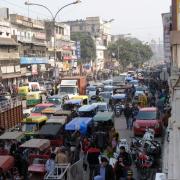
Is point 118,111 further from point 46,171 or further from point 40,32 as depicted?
point 40,32

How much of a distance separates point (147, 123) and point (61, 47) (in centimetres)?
7006

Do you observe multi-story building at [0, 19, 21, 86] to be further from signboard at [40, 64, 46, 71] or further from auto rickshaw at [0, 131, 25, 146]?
auto rickshaw at [0, 131, 25, 146]

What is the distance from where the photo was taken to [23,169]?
1426 centimetres

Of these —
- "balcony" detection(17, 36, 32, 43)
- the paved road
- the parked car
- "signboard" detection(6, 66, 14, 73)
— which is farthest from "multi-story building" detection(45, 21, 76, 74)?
the parked car

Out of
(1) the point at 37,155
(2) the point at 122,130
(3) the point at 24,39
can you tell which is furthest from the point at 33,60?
(1) the point at 37,155

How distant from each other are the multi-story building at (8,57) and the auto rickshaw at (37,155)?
39.1 meters

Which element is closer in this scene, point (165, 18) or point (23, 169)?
point (23, 169)

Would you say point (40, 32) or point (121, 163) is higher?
point (40, 32)

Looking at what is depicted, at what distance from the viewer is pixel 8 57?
5691 centimetres

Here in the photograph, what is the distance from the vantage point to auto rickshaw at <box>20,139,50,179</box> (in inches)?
555

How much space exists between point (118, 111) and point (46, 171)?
1712 centimetres

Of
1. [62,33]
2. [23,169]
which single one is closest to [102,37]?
[62,33]

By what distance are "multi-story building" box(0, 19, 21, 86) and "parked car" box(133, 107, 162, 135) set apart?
112 feet

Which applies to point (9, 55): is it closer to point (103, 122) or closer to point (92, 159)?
point (103, 122)
